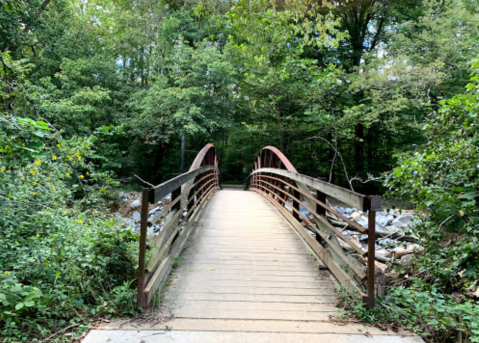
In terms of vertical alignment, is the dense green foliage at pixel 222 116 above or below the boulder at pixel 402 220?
above

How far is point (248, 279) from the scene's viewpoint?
298cm

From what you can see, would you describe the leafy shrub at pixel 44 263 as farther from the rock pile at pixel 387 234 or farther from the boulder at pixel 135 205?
the boulder at pixel 135 205

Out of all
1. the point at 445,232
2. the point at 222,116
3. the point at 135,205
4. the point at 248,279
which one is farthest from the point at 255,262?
the point at 222,116

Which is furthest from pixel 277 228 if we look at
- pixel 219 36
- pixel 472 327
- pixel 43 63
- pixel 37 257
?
pixel 219 36

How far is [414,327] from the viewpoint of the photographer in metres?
2.13

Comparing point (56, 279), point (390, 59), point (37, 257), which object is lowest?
point (56, 279)

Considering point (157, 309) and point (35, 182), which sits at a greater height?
point (35, 182)

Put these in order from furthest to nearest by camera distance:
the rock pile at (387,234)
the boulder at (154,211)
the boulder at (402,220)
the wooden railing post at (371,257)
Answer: the boulder at (154,211) → the boulder at (402,220) → the rock pile at (387,234) → the wooden railing post at (371,257)

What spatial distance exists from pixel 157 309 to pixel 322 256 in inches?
77.6

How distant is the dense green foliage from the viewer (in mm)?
2434

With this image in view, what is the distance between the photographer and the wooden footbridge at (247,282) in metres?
2.05

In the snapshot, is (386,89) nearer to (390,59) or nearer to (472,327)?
(390,59)

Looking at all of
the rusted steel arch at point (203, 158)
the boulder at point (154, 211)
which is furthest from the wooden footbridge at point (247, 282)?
the boulder at point (154, 211)

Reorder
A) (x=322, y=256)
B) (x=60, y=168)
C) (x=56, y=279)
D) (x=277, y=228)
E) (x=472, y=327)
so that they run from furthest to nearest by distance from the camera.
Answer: (x=277, y=228) < (x=60, y=168) < (x=322, y=256) < (x=56, y=279) < (x=472, y=327)
